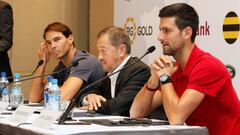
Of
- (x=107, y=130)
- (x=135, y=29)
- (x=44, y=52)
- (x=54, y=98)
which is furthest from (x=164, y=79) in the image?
(x=135, y=29)

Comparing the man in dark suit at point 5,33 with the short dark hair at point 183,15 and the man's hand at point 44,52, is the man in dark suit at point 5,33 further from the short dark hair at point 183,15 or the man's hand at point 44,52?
the short dark hair at point 183,15

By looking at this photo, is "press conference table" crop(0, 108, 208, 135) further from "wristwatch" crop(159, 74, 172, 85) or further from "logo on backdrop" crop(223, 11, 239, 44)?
"logo on backdrop" crop(223, 11, 239, 44)

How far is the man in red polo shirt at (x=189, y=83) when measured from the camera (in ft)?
8.79

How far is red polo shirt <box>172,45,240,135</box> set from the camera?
2689 mm

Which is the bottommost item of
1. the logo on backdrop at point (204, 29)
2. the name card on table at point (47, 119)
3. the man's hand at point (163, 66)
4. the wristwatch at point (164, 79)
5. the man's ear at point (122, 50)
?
the name card on table at point (47, 119)

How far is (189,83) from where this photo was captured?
8.93ft

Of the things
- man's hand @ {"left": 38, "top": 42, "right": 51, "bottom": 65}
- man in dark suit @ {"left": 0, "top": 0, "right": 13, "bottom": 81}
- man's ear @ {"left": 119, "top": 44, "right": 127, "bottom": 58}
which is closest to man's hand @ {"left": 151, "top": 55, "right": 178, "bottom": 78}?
man's ear @ {"left": 119, "top": 44, "right": 127, "bottom": 58}

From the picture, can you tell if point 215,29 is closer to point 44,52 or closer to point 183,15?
point 183,15

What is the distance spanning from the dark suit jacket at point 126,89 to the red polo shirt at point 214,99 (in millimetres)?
601

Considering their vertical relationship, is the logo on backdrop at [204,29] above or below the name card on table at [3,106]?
above

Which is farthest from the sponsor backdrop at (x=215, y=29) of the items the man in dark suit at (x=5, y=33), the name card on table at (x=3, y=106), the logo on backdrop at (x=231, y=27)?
the name card on table at (x=3, y=106)

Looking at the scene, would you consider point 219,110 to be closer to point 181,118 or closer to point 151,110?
point 181,118

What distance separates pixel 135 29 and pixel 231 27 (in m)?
1.25

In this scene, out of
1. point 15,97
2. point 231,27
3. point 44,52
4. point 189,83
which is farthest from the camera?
point 44,52
